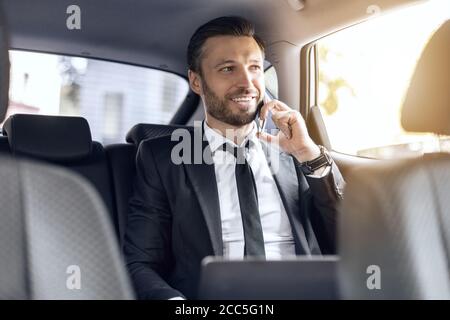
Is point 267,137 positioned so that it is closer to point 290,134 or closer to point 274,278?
point 290,134

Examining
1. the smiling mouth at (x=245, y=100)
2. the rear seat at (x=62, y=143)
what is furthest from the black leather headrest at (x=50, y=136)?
the smiling mouth at (x=245, y=100)

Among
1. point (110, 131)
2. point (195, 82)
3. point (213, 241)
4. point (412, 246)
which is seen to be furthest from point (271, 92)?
point (412, 246)

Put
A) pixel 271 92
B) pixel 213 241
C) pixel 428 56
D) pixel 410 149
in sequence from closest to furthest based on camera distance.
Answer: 1. pixel 428 56
2. pixel 213 241
3. pixel 410 149
4. pixel 271 92

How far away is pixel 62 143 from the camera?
1.99 m

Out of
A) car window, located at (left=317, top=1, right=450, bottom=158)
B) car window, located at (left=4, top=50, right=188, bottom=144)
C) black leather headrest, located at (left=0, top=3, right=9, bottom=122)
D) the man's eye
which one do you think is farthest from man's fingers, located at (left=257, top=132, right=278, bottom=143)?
black leather headrest, located at (left=0, top=3, right=9, bottom=122)

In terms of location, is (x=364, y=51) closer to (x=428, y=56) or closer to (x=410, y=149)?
(x=410, y=149)

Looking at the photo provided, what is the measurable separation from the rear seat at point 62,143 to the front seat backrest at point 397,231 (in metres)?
1.00

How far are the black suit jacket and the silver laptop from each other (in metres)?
0.74

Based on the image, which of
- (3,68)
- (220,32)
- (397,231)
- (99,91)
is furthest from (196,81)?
(397,231)

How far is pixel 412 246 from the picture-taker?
1044 millimetres

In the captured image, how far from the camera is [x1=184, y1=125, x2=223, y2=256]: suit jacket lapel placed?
1.70 metres

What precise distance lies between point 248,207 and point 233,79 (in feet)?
1.40

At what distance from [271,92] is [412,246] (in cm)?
148

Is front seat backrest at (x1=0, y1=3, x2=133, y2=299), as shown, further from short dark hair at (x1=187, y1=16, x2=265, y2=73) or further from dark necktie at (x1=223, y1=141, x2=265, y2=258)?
short dark hair at (x1=187, y1=16, x2=265, y2=73)
